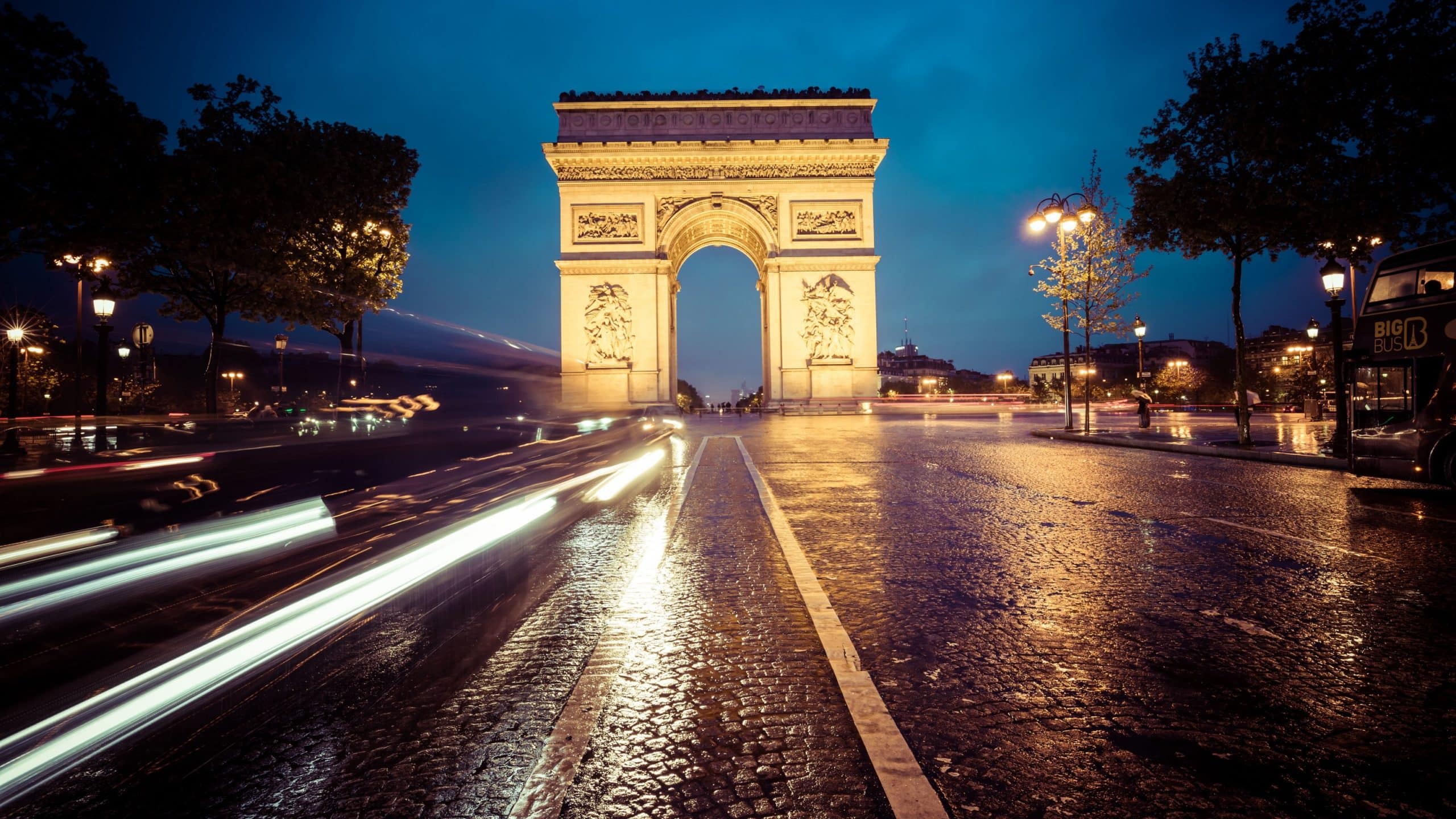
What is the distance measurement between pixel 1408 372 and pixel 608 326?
30.0m

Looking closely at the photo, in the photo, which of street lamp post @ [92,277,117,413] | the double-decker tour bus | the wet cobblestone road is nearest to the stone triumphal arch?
street lamp post @ [92,277,117,413]

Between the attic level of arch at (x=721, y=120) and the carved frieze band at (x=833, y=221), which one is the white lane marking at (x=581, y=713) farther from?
the attic level of arch at (x=721, y=120)

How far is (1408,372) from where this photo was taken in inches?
330

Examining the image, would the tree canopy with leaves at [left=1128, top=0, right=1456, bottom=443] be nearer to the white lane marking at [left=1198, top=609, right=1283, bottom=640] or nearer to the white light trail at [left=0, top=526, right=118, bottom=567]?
the white lane marking at [left=1198, top=609, right=1283, bottom=640]

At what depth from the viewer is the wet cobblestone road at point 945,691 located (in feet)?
6.09

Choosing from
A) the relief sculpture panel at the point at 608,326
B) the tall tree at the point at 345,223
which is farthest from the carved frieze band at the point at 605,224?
the tall tree at the point at 345,223

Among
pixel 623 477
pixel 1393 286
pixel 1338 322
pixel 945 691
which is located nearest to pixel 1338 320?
pixel 1338 322

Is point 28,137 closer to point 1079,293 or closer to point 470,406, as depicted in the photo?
point 470,406

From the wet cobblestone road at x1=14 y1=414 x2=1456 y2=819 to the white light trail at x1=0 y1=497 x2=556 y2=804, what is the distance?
0.71ft

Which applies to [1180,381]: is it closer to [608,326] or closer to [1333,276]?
[608,326]

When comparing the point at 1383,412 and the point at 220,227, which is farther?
the point at 220,227

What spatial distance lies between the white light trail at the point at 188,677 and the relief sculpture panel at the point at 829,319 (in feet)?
105

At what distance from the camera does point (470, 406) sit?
9352mm

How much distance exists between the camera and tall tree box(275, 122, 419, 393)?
63.6ft
